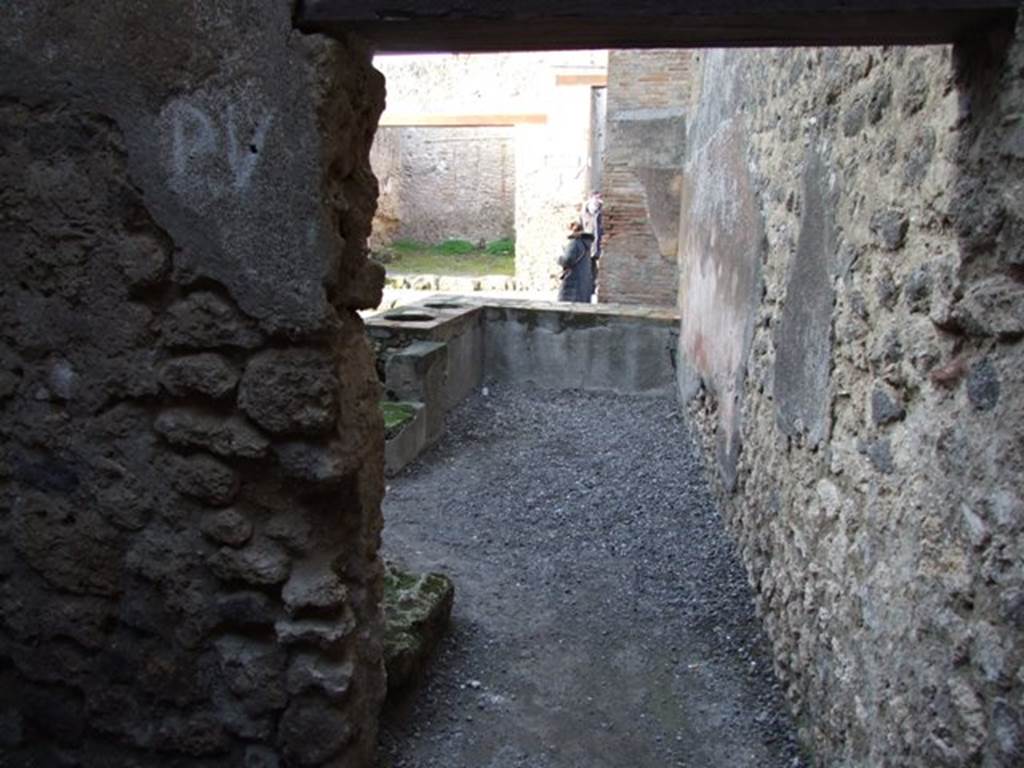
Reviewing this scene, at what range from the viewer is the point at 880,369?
2.07m

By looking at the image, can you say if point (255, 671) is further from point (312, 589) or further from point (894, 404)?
point (894, 404)

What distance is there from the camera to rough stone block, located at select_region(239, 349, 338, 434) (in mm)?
1834

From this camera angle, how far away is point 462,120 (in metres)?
15.8

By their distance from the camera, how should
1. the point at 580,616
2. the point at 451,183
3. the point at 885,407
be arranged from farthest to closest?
the point at 451,183, the point at 580,616, the point at 885,407

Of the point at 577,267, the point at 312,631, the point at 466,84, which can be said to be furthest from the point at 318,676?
the point at 466,84

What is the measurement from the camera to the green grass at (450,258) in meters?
18.3

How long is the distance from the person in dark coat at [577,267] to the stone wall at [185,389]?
8368mm

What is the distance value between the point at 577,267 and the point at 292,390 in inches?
344

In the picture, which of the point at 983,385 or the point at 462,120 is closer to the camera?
the point at 983,385

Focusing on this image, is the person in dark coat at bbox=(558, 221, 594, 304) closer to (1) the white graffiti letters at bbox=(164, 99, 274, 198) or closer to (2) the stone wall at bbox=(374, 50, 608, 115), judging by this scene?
(2) the stone wall at bbox=(374, 50, 608, 115)

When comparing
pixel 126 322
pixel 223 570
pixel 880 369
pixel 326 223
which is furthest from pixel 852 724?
pixel 126 322

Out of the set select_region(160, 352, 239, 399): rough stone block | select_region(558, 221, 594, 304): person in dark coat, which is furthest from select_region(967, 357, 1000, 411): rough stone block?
select_region(558, 221, 594, 304): person in dark coat

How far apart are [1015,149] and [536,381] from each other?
6019mm

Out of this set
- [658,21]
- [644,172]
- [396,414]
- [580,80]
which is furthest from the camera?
[580,80]
